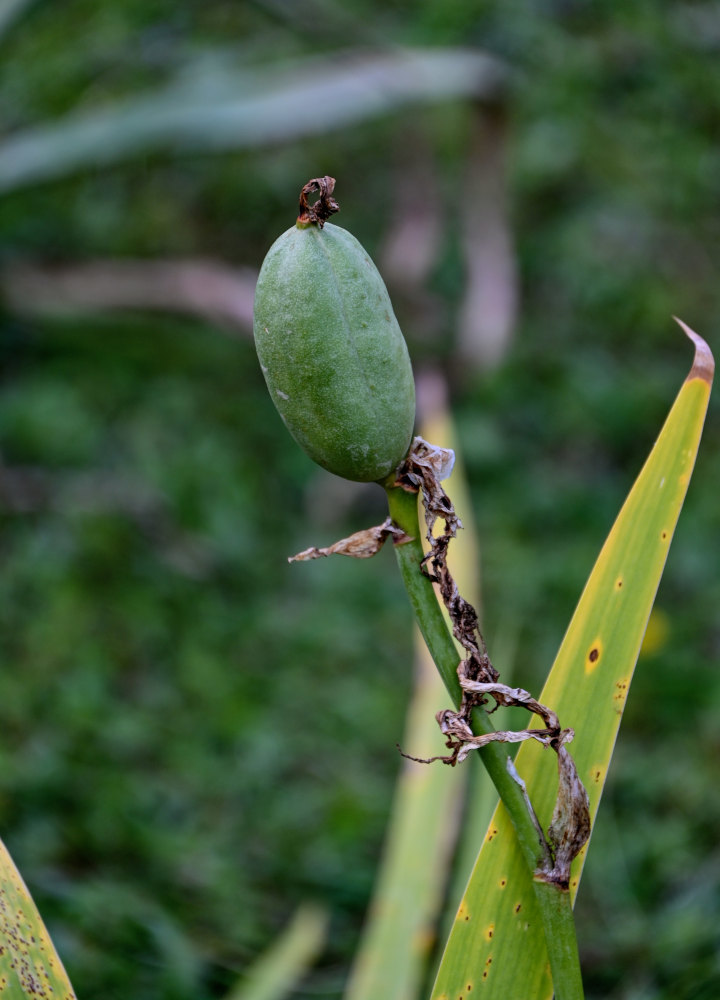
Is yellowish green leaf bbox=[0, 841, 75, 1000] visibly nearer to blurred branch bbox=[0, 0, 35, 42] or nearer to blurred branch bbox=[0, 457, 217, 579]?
blurred branch bbox=[0, 457, 217, 579]

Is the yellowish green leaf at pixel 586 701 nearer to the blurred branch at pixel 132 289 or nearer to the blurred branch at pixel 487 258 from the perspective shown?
the blurred branch at pixel 132 289

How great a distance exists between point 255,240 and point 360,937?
1421mm

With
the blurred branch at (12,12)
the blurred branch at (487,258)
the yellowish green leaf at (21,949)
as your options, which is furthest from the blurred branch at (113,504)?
the yellowish green leaf at (21,949)

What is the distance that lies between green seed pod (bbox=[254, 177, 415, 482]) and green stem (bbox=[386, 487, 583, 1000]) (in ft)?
0.11

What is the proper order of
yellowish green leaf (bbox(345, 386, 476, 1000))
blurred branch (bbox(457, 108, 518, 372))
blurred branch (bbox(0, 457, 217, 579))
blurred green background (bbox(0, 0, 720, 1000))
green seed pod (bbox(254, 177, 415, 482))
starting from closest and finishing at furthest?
green seed pod (bbox(254, 177, 415, 482)) → yellowish green leaf (bbox(345, 386, 476, 1000)) → blurred green background (bbox(0, 0, 720, 1000)) → blurred branch (bbox(0, 457, 217, 579)) → blurred branch (bbox(457, 108, 518, 372))

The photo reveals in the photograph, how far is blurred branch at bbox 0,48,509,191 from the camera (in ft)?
4.97

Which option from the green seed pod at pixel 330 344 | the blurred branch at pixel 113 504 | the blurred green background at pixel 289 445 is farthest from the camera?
the blurred branch at pixel 113 504

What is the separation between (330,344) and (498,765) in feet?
0.56

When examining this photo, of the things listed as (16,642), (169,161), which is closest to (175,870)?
(16,642)

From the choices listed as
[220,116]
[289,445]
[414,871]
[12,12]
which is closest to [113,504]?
[289,445]

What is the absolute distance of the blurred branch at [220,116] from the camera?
152 cm

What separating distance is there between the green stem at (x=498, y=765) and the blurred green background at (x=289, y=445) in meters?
0.38

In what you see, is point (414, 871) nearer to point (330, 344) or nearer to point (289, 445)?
point (330, 344)

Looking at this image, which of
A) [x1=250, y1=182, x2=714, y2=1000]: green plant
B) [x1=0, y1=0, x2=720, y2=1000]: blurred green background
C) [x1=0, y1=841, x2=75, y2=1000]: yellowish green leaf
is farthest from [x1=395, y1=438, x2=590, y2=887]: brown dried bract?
[x1=0, y1=0, x2=720, y2=1000]: blurred green background
